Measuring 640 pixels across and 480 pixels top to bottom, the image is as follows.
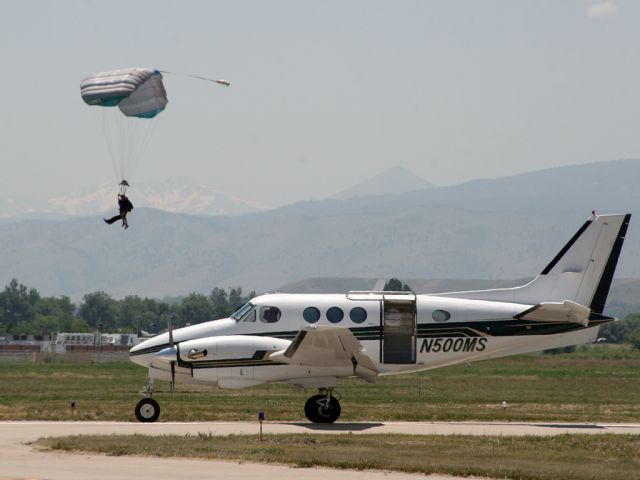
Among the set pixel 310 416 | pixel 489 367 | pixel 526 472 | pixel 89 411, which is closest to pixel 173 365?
pixel 310 416

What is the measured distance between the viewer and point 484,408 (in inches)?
1531

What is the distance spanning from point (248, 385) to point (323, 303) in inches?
118

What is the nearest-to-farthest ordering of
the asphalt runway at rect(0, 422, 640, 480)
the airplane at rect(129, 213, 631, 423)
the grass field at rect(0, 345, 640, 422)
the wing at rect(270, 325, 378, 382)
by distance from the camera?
the asphalt runway at rect(0, 422, 640, 480), the wing at rect(270, 325, 378, 382), the airplane at rect(129, 213, 631, 423), the grass field at rect(0, 345, 640, 422)

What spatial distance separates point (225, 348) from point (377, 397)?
14.0m

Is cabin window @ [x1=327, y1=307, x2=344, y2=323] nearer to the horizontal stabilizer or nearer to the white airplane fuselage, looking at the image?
the white airplane fuselage

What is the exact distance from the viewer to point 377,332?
31.6 m

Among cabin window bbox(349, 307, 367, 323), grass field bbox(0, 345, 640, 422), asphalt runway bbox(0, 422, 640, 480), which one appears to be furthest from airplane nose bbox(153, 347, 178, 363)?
cabin window bbox(349, 307, 367, 323)

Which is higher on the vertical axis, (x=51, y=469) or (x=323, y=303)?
(x=323, y=303)

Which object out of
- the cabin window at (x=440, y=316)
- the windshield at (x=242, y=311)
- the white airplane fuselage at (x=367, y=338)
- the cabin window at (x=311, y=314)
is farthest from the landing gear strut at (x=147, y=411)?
the cabin window at (x=440, y=316)

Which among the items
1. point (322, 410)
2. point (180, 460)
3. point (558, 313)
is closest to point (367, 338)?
point (322, 410)

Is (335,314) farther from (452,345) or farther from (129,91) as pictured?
(129,91)

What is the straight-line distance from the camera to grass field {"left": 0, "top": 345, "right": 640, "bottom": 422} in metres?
35.2

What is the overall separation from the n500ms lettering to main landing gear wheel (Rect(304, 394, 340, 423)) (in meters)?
2.80

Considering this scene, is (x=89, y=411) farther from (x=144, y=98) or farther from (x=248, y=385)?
(x=144, y=98)
